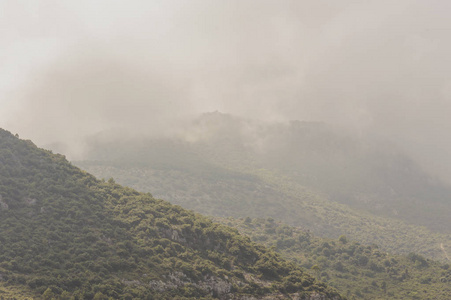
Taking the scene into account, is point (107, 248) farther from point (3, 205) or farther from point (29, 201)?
point (3, 205)

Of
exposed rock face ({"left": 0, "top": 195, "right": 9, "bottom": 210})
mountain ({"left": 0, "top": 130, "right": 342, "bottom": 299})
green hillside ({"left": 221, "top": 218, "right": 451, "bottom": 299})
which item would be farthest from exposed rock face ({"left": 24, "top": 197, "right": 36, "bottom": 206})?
green hillside ({"left": 221, "top": 218, "right": 451, "bottom": 299})

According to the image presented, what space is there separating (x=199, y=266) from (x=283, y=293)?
14236mm

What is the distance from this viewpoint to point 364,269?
142250mm

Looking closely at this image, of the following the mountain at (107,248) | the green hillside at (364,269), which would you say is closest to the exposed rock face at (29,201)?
the mountain at (107,248)

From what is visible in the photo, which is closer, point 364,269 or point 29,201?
point 29,201

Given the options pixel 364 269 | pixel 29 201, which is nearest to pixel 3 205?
pixel 29 201

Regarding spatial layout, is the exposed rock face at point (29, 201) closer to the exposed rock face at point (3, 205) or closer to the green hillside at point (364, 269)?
the exposed rock face at point (3, 205)

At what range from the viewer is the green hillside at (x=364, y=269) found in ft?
396

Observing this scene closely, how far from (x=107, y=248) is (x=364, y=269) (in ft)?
307

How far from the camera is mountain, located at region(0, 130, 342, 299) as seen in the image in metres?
61.6

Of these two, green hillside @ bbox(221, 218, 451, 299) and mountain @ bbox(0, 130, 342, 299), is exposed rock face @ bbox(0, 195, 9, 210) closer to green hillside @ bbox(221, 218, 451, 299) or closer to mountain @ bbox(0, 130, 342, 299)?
mountain @ bbox(0, 130, 342, 299)

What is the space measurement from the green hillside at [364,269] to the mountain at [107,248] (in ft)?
95.6

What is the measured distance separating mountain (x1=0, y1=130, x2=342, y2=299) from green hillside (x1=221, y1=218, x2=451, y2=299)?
95.6 ft

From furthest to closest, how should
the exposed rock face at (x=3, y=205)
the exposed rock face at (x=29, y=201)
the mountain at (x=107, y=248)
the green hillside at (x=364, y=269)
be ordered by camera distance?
the green hillside at (x=364, y=269)
the exposed rock face at (x=29, y=201)
the exposed rock face at (x=3, y=205)
the mountain at (x=107, y=248)
